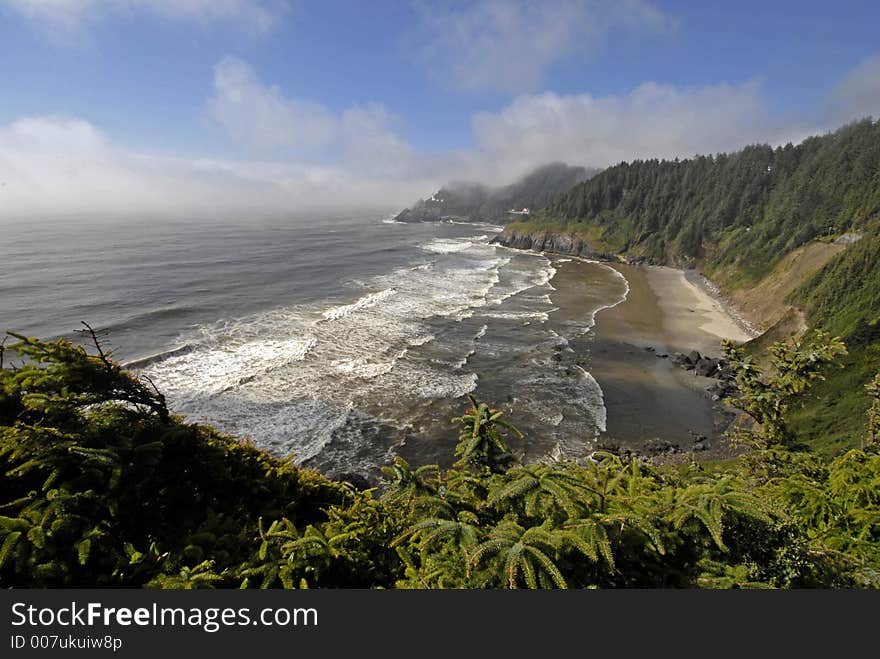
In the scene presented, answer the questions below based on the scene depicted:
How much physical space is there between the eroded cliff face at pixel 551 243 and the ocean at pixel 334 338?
4262 centimetres

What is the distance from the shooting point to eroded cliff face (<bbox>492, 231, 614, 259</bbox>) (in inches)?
5349

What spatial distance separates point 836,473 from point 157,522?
15.0 meters

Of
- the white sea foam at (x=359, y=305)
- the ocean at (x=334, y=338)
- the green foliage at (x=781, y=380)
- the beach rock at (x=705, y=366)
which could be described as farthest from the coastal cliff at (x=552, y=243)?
the green foliage at (x=781, y=380)

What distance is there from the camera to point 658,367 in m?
43.2

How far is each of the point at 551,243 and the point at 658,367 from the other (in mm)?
109044

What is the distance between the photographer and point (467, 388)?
36.6 m

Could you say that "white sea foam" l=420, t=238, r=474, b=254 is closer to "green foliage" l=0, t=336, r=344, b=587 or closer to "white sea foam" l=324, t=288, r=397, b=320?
"white sea foam" l=324, t=288, r=397, b=320

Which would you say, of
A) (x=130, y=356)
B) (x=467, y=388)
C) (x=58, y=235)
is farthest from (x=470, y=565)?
(x=58, y=235)

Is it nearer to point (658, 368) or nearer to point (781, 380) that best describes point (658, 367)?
point (658, 368)

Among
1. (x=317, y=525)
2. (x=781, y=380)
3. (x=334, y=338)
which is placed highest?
(x=781, y=380)

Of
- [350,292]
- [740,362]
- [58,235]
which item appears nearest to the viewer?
[740,362]

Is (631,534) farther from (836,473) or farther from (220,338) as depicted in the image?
(220,338)

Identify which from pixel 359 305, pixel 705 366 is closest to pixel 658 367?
pixel 705 366

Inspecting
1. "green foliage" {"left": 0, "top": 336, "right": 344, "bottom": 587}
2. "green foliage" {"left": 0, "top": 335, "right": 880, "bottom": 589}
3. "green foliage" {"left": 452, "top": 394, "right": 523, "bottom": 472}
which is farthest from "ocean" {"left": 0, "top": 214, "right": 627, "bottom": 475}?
"green foliage" {"left": 0, "top": 335, "right": 880, "bottom": 589}
